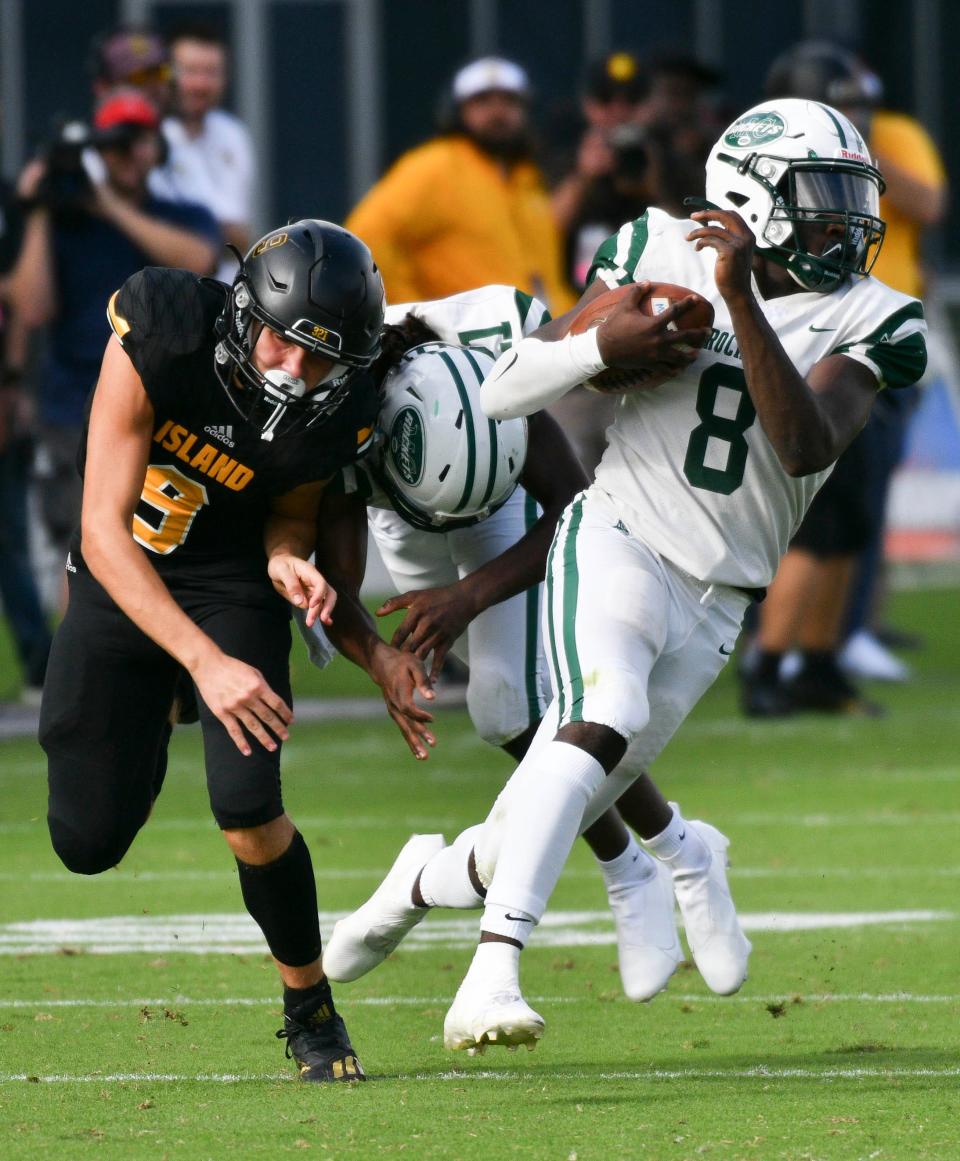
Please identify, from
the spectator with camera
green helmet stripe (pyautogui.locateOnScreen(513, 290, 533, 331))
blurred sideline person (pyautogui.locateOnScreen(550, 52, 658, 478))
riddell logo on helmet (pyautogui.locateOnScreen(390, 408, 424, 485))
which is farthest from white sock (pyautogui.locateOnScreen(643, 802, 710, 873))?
blurred sideline person (pyautogui.locateOnScreen(550, 52, 658, 478))

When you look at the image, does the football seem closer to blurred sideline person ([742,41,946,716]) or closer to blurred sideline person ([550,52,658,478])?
blurred sideline person ([742,41,946,716])

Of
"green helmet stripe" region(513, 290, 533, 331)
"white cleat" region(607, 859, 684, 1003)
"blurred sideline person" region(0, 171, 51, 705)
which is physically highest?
"green helmet stripe" region(513, 290, 533, 331)

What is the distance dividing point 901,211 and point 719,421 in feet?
19.0

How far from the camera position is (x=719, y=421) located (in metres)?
4.69

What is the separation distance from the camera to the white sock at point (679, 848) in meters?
5.14

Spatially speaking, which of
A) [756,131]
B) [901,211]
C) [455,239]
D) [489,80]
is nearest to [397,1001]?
[756,131]

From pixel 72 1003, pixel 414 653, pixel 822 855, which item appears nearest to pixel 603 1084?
pixel 414 653

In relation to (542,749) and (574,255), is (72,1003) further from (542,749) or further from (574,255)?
(574,255)

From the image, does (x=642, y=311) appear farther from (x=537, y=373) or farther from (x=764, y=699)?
(x=764, y=699)

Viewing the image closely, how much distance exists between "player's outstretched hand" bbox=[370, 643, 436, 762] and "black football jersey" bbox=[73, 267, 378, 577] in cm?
34

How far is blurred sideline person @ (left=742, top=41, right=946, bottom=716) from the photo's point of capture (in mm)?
9578

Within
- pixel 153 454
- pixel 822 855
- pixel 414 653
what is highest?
pixel 153 454

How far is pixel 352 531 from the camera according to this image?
197 inches

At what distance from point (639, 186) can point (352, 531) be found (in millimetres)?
5680
